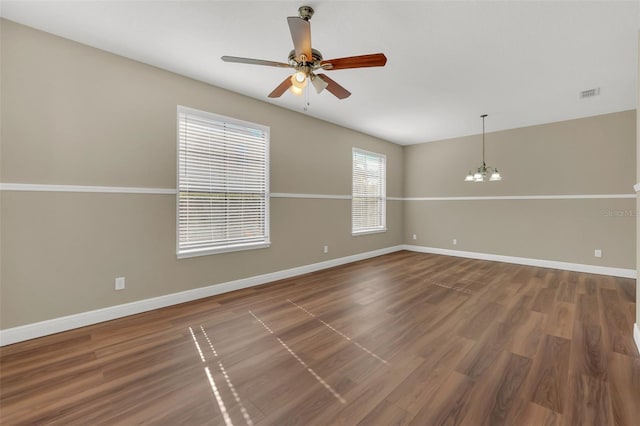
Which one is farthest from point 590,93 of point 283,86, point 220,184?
point 220,184

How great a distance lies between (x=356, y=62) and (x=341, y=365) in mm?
2432

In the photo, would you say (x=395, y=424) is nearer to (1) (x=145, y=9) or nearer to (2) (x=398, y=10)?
(2) (x=398, y=10)

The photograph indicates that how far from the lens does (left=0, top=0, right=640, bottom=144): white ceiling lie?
2217 mm

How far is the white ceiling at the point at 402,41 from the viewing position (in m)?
2.22

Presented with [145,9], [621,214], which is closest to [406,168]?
[621,214]

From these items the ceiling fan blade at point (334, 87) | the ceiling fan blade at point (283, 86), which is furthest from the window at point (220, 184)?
the ceiling fan blade at point (334, 87)

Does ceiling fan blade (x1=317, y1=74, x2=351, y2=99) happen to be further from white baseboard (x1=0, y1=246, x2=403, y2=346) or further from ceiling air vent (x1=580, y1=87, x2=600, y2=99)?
ceiling air vent (x1=580, y1=87, x2=600, y2=99)

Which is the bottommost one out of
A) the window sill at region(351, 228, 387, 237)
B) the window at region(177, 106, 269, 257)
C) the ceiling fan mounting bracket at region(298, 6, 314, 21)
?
the window sill at region(351, 228, 387, 237)

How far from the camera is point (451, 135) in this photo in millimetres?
6293

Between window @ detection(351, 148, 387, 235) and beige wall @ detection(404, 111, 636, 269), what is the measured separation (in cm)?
123

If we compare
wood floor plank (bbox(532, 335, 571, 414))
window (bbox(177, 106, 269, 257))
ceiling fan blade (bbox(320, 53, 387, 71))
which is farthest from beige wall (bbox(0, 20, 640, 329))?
wood floor plank (bbox(532, 335, 571, 414))

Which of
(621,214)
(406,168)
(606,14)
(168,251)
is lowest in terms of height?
(168,251)

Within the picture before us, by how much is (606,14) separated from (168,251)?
500 centimetres

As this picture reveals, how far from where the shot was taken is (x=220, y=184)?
12.2ft
